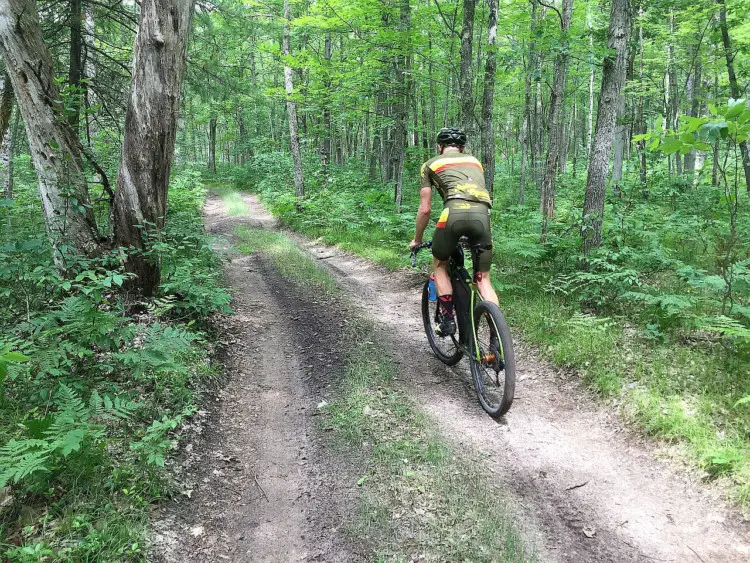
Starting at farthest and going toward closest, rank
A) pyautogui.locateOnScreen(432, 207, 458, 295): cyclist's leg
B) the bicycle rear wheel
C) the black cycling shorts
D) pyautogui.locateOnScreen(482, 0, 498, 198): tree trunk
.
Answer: pyautogui.locateOnScreen(482, 0, 498, 198): tree trunk → pyautogui.locateOnScreen(432, 207, 458, 295): cyclist's leg → the black cycling shorts → the bicycle rear wheel

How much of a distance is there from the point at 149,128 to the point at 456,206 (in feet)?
12.5

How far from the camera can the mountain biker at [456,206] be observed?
4340mm

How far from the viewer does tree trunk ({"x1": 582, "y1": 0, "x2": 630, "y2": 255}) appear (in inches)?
230

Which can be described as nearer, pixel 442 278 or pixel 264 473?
pixel 264 473

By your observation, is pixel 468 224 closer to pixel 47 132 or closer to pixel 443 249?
pixel 443 249

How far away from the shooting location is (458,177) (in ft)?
14.6

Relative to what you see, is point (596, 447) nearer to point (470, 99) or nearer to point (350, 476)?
point (350, 476)

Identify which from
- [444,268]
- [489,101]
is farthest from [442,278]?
[489,101]

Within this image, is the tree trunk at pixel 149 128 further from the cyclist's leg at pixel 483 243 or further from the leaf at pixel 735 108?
the leaf at pixel 735 108

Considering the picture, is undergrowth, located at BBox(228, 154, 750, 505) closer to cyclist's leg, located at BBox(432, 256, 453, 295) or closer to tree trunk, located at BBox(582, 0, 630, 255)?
tree trunk, located at BBox(582, 0, 630, 255)

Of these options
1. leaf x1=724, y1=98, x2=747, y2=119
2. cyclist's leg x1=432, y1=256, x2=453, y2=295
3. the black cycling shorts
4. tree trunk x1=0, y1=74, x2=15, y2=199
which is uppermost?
tree trunk x1=0, y1=74, x2=15, y2=199

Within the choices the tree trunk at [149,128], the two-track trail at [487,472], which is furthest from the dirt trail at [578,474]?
the tree trunk at [149,128]

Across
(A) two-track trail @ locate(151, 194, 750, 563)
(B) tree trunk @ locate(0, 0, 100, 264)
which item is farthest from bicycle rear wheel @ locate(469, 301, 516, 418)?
(B) tree trunk @ locate(0, 0, 100, 264)

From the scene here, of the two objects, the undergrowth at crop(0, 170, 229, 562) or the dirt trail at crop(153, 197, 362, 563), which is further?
the dirt trail at crop(153, 197, 362, 563)
